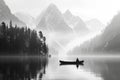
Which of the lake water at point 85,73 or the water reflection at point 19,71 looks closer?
the water reflection at point 19,71

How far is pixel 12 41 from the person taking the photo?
190 metres

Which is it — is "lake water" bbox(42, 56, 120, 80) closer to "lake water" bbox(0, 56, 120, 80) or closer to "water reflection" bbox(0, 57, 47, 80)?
"lake water" bbox(0, 56, 120, 80)

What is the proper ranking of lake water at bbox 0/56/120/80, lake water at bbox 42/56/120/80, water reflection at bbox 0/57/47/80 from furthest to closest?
lake water at bbox 42/56/120/80 < lake water at bbox 0/56/120/80 < water reflection at bbox 0/57/47/80

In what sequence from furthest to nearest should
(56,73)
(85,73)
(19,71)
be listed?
(56,73) → (85,73) → (19,71)

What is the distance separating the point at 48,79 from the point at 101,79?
37.2 feet

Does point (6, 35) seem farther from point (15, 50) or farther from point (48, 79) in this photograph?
point (48, 79)

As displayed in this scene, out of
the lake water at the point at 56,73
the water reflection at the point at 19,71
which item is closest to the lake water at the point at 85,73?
the lake water at the point at 56,73

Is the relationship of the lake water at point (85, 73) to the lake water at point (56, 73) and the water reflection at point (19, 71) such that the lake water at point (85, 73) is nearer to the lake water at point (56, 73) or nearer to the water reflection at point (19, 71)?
the lake water at point (56, 73)

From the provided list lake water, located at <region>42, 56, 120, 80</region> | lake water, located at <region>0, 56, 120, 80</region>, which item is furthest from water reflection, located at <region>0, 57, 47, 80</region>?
lake water, located at <region>42, 56, 120, 80</region>

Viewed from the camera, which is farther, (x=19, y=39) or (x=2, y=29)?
(x=19, y=39)

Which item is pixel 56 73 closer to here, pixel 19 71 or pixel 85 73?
pixel 85 73

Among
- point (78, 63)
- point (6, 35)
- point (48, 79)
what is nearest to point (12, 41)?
point (6, 35)

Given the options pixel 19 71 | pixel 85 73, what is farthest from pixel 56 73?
pixel 19 71

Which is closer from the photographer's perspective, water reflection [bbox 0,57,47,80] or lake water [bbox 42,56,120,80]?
water reflection [bbox 0,57,47,80]
